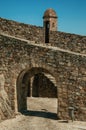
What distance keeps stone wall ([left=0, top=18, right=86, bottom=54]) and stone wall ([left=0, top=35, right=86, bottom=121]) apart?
591cm

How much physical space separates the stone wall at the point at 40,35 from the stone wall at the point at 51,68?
5.91 metres

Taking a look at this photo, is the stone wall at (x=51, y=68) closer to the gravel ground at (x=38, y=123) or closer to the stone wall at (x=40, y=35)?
the gravel ground at (x=38, y=123)

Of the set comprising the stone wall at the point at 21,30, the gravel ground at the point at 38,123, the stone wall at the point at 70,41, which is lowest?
the gravel ground at the point at 38,123

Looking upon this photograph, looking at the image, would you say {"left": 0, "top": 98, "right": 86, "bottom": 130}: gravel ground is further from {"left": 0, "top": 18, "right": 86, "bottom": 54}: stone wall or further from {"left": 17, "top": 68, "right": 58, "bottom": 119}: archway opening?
{"left": 0, "top": 18, "right": 86, "bottom": 54}: stone wall

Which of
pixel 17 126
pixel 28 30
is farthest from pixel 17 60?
pixel 28 30

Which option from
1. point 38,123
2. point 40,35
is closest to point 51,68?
point 38,123

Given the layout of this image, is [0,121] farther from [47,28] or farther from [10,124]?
[47,28]

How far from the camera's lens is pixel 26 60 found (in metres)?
13.9

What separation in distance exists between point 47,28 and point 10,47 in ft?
38.0

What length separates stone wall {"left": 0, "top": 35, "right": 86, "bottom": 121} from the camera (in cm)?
1299

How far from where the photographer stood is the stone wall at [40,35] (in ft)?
66.4

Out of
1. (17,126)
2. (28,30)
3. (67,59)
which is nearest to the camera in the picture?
(17,126)

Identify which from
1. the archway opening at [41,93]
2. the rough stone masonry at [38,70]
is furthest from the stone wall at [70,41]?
the rough stone masonry at [38,70]

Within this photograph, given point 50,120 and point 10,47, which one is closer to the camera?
point 50,120
